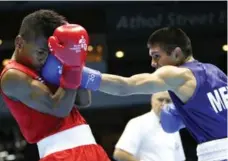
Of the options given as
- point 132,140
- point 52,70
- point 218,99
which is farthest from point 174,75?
point 132,140

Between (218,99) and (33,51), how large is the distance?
97cm

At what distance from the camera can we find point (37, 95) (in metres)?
2.39

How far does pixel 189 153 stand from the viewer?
788cm

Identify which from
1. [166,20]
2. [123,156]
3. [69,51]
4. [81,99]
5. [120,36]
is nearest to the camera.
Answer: [69,51]

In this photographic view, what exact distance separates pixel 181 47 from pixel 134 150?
145 centimetres

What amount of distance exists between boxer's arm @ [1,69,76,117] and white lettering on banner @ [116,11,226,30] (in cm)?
443

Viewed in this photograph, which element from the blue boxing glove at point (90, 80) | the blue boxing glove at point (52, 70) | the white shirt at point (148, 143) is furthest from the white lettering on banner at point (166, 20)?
the blue boxing glove at point (52, 70)

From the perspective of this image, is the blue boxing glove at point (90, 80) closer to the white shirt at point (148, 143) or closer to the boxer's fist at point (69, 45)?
the boxer's fist at point (69, 45)

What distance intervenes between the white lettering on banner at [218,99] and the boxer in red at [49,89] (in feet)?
2.27

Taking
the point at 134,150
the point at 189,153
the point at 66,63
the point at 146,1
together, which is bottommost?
the point at 189,153

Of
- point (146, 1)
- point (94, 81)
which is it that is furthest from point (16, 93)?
point (146, 1)

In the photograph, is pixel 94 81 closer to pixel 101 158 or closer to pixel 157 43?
pixel 101 158

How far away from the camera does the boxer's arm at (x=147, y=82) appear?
2.81 metres

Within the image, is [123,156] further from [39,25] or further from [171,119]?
[39,25]
